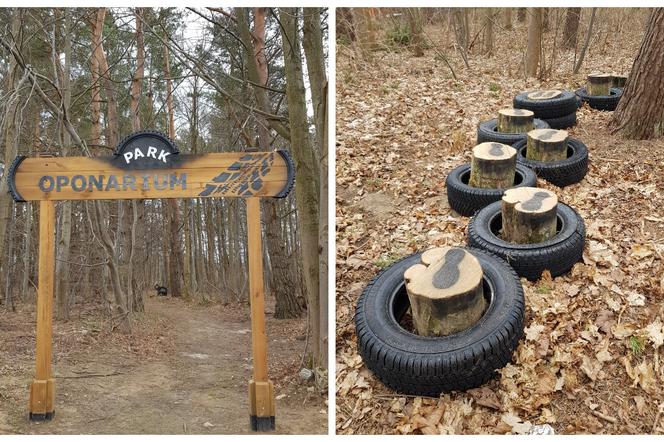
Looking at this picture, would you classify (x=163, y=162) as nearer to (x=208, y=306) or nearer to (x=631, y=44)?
(x=208, y=306)

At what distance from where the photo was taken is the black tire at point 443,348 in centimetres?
347

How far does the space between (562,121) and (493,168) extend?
3223mm

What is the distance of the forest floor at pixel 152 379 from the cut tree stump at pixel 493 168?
3.14 m

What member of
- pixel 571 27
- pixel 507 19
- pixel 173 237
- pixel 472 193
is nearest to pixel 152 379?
pixel 472 193

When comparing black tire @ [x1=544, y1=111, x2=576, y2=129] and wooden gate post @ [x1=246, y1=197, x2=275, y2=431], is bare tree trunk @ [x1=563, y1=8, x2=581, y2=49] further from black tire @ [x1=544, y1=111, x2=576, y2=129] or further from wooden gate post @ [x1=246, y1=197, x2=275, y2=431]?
wooden gate post @ [x1=246, y1=197, x2=275, y2=431]

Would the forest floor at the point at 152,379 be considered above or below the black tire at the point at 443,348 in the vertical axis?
below

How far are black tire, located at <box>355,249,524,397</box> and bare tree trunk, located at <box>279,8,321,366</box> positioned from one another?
1.55 meters

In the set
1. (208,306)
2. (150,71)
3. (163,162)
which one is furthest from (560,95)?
(208,306)

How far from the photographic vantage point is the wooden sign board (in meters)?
4.41

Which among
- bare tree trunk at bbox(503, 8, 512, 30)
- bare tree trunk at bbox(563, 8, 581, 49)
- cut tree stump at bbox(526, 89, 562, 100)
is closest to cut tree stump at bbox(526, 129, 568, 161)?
cut tree stump at bbox(526, 89, 562, 100)

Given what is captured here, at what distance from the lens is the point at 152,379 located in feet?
20.7

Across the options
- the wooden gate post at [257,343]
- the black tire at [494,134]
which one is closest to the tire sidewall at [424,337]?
the wooden gate post at [257,343]

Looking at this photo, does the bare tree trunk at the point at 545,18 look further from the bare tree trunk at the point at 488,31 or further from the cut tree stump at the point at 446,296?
the cut tree stump at the point at 446,296

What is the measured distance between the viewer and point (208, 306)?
47.6ft
